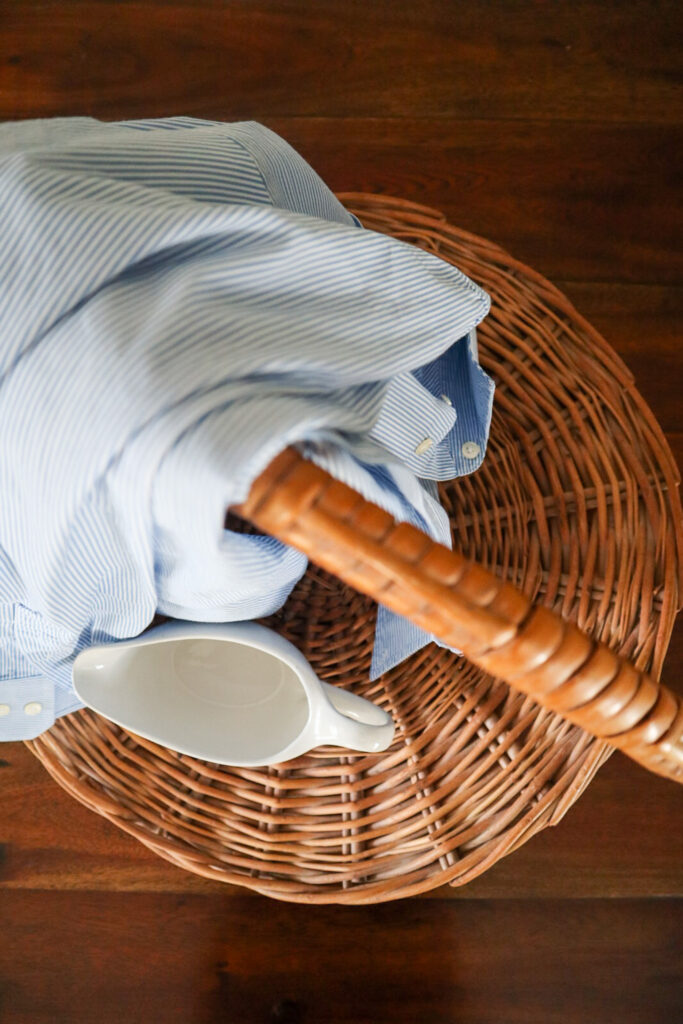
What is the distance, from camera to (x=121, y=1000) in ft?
2.14

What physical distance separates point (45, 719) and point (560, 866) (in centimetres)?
43

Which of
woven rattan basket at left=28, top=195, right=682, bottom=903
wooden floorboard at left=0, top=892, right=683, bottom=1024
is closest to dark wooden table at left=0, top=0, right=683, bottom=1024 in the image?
wooden floorboard at left=0, top=892, right=683, bottom=1024

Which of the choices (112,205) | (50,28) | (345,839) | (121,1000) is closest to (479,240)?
(112,205)

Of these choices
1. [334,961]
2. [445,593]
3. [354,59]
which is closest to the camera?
[445,593]

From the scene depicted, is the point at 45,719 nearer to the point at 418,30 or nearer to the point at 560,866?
the point at 560,866

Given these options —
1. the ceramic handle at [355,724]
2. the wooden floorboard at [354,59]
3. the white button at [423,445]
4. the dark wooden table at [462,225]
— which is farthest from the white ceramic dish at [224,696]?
the wooden floorboard at [354,59]

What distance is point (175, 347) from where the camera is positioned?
0.30m

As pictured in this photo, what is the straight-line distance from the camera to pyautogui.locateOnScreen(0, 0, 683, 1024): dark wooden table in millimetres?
655

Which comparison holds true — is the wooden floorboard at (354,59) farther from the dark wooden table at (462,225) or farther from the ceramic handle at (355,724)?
the ceramic handle at (355,724)

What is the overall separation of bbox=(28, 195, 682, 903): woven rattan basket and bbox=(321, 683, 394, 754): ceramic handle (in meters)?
0.07

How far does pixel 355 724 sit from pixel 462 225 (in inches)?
19.7

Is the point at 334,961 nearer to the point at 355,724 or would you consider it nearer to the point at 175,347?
the point at 355,724

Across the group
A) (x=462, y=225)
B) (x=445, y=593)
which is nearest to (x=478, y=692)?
(x=445, y=593)

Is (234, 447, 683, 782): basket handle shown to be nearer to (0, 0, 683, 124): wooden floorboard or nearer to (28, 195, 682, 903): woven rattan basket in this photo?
(28, 195, 682, 903): woven rattan basket
